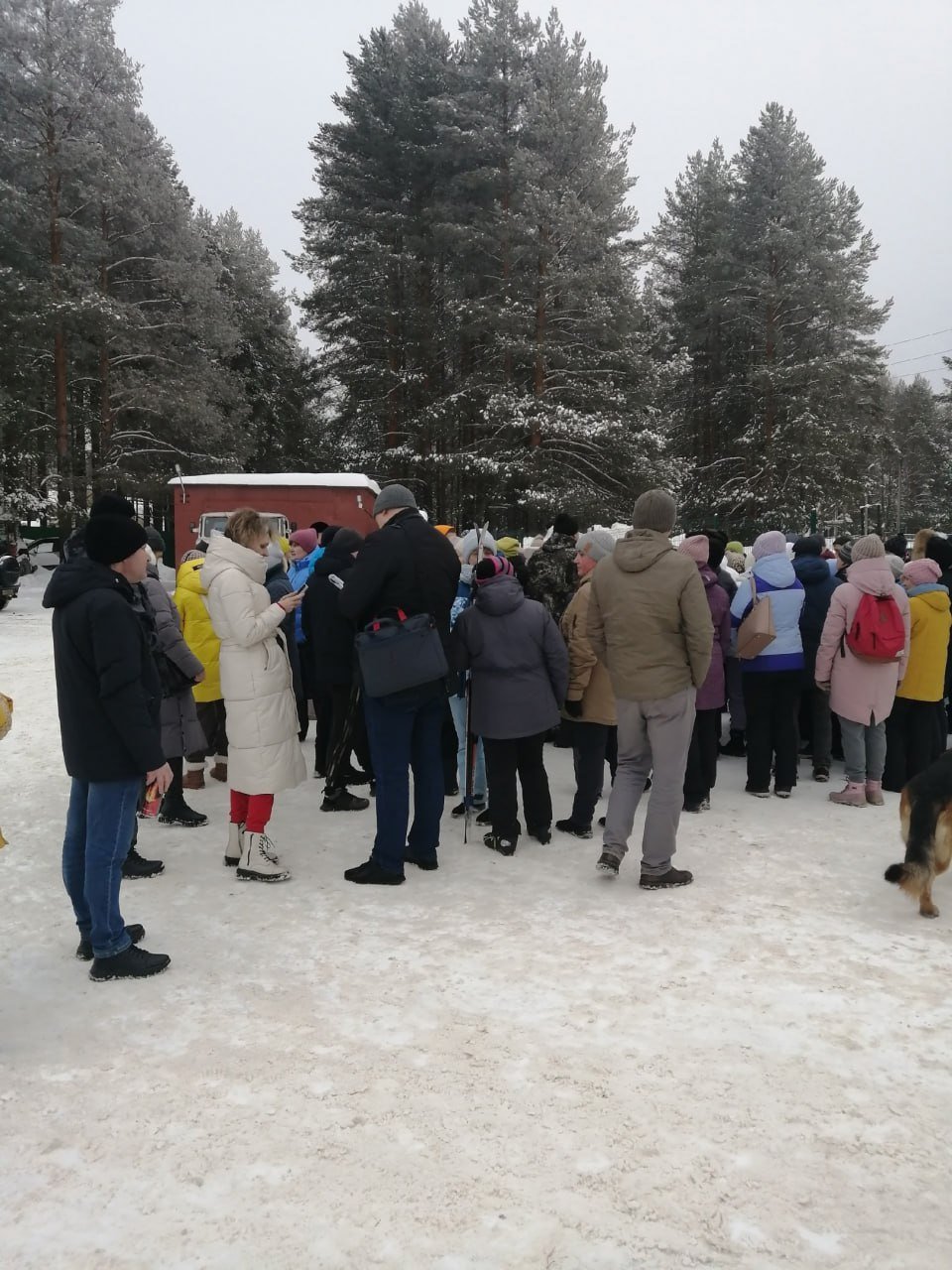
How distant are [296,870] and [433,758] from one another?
3.26ft

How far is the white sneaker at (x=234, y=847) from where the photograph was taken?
198 inches

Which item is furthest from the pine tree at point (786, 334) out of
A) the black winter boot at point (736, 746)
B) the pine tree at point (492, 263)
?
the black winter boot at point (736, 746)

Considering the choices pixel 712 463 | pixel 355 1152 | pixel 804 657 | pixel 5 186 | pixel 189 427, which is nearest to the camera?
pixel 355 1152

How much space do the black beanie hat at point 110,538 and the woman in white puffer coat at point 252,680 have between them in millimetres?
1015

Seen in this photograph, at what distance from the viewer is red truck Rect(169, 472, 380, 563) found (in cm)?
1922

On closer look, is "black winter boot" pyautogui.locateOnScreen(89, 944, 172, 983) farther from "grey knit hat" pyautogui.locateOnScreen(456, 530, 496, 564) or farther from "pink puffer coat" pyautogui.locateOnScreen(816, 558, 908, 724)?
"pink puffer coat" pyautogui.locateOnScreen(816, 558, 908, 724)

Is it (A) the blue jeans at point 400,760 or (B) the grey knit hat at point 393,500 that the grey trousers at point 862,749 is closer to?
(A) the blue jeans at point 400,760

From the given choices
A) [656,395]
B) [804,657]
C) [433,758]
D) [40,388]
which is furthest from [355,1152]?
[40,388]

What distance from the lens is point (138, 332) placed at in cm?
2523

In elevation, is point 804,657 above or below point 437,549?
below

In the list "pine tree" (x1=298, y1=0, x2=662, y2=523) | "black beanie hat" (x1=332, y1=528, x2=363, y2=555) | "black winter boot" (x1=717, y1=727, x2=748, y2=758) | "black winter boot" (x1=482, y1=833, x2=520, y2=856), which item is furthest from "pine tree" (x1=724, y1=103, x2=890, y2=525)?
"black winter boot" (x1=482, y1=833, x2=520, y2=856)

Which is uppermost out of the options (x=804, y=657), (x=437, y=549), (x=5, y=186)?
(x=5, y=186)

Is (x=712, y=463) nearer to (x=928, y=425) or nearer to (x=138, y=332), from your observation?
(x=138, y=332)

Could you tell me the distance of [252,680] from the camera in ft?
15.4
